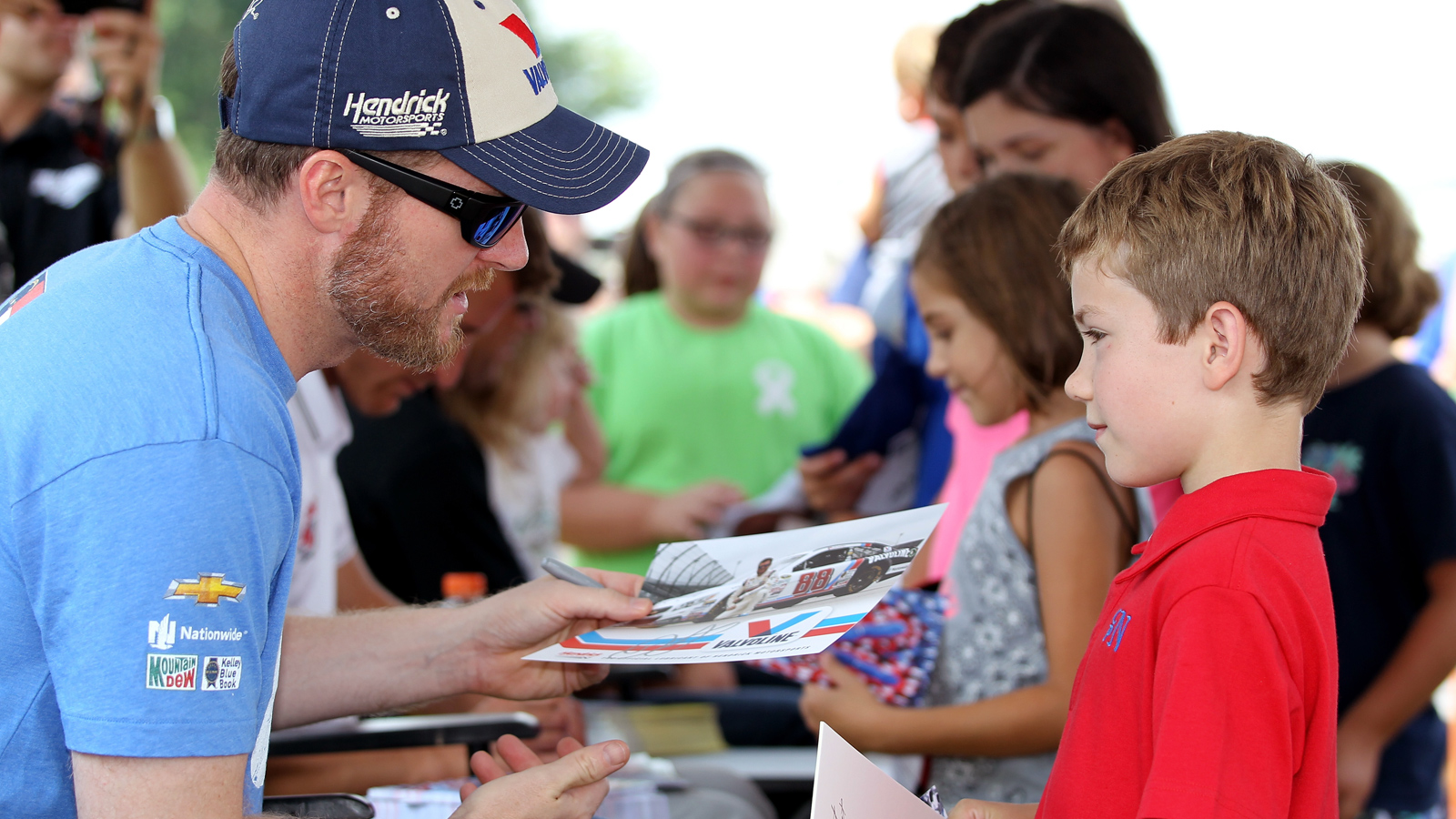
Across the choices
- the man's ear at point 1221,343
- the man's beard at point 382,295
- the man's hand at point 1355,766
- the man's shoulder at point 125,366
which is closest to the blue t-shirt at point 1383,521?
the man's hand at point 1355,766

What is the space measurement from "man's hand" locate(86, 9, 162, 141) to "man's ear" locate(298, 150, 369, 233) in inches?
82.7

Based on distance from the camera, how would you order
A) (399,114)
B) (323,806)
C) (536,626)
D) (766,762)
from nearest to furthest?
(399,114) → (323,806) → (536,626) → (766,762)

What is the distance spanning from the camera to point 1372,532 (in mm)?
2516

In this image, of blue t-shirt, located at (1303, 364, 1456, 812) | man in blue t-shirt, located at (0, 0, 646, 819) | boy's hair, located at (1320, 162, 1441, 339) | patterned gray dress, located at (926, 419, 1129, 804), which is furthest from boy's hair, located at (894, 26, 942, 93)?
man in blue t-shirt, located at (0, 0, 646, 819)

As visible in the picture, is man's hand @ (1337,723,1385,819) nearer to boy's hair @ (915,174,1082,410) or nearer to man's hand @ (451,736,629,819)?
boy's hair @ (915,174,1082,410)

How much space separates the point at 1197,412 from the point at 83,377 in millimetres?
1152

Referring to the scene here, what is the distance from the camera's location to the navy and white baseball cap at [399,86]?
1340mm

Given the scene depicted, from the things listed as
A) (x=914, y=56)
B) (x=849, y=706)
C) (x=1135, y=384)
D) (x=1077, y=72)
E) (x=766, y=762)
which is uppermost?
(x=914, y=56)

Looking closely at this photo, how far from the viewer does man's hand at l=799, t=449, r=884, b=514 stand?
3148mm

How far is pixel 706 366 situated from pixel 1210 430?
9.86 feet

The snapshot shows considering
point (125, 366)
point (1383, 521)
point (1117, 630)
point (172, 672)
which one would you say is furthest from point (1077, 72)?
point (172, 672)

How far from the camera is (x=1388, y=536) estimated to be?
8.20 feet

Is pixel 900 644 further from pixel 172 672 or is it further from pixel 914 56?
pixel 914 56

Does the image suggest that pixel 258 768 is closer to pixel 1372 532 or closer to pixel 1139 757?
pixel 1139 757
